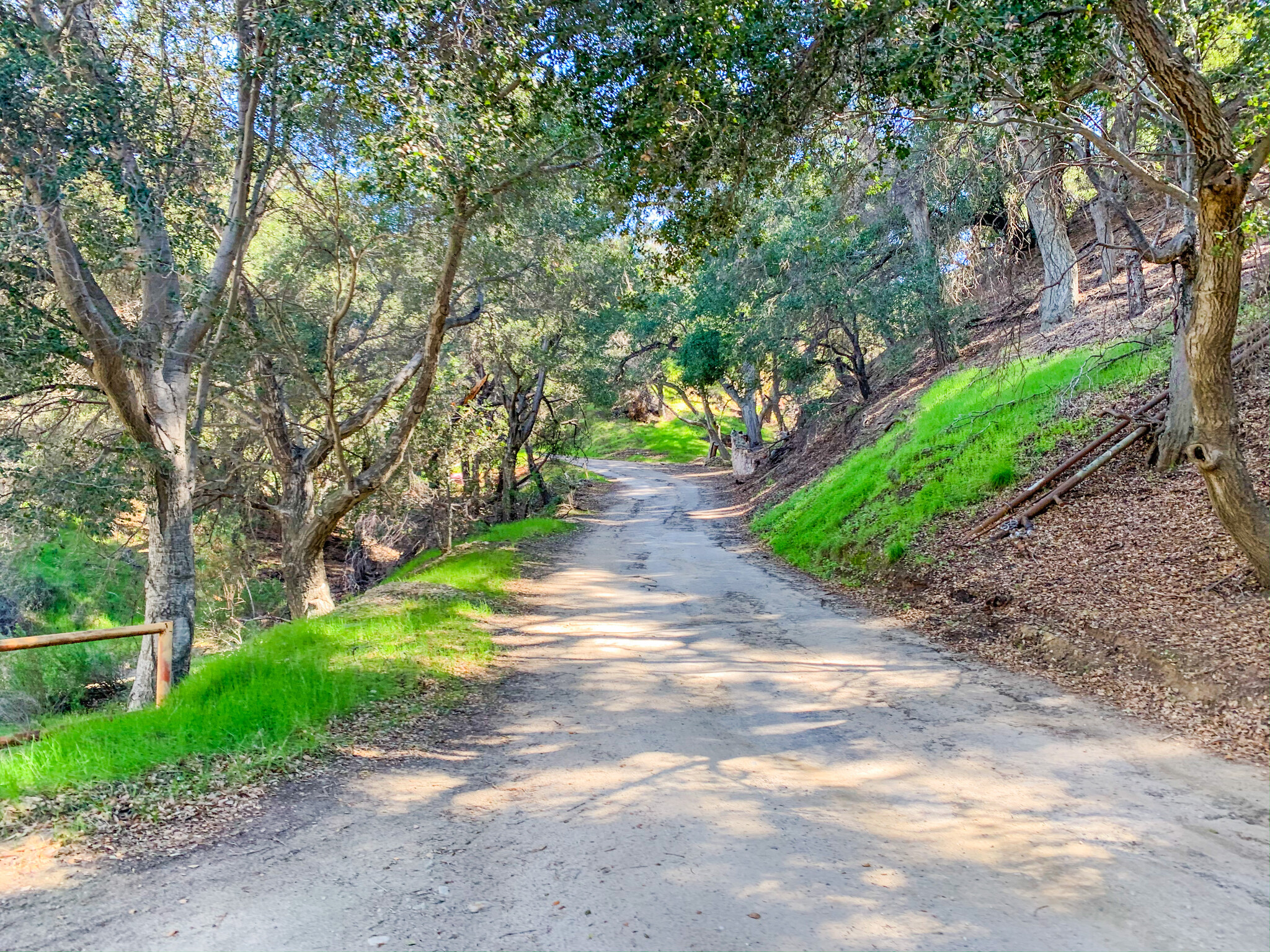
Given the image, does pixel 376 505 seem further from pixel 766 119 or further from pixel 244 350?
pixel 766 119

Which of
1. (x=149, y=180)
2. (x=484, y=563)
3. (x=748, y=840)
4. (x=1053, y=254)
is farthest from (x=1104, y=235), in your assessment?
(x=149, y=180)

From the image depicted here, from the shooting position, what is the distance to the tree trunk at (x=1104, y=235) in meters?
16.1

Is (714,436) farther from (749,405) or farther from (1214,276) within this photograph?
(1214,276)

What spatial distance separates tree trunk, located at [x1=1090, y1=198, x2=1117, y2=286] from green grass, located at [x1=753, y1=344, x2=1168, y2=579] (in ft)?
10.7

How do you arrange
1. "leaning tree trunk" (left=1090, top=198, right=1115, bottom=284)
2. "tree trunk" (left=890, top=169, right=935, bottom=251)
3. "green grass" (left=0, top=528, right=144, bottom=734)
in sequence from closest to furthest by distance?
"green grass" (left=0, top=528, right=144, bottom=734)
"leaning tree trunk" (left=1090, top=198, right=1115, bottom=284)
"tree trunk" (left=890, top=169, right=935, bottom=251)

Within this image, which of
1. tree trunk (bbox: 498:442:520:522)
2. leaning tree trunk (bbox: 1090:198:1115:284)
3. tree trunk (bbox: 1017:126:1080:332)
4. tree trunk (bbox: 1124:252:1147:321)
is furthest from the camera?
tree trunk (bbox: 498:442:520:522)

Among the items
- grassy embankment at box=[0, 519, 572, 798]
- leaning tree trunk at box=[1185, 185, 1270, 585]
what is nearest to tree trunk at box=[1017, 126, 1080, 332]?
leaning tree trunk at box=[1185, 185, 1270, 585]

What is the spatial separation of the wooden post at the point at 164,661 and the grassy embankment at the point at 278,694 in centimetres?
15

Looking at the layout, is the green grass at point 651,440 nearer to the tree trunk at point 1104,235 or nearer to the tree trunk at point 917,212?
the tree trunk at point 917,212

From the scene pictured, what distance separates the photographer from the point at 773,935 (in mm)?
3322

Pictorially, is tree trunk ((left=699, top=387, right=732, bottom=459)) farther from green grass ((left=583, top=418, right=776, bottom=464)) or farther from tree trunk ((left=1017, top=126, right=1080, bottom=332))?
tree trunk ((left=1017, top=126, right=1080, bottom=332))

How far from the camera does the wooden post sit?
6484 mm

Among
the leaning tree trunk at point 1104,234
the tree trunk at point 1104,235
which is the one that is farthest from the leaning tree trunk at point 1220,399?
the leaning tree trunk at point 1104,234

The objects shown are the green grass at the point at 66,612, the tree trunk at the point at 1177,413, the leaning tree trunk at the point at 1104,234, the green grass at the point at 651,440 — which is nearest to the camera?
the tree trunk at the point at 1177,413
